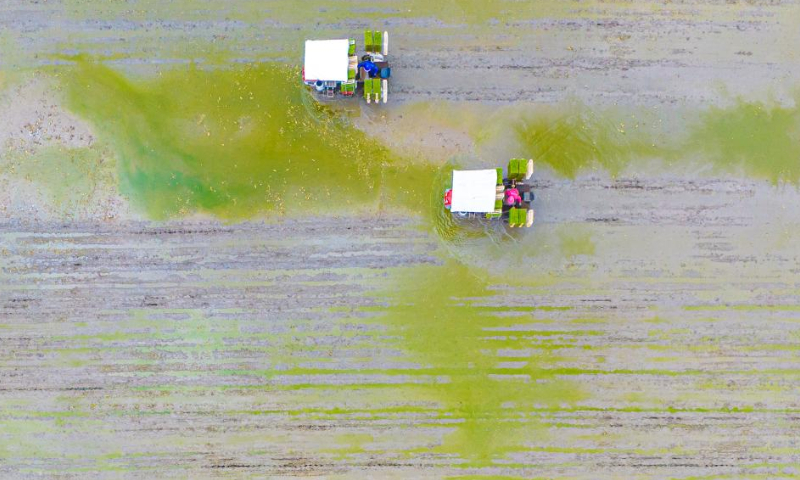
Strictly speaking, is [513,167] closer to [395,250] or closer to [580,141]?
[580,141]

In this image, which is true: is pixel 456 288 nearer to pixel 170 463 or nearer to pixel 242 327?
pixel 242 327

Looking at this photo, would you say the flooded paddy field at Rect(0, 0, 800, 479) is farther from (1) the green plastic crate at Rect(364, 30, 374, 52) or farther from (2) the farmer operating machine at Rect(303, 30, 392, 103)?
(1) the green plastic crate at Rect(364, 30, 374, 52)

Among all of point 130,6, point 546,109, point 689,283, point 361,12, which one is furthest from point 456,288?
point 130,6

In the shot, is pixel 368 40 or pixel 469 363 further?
pixel 469 363

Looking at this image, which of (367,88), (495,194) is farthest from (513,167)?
(367,88)

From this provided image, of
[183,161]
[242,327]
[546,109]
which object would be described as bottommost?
[242,327]
